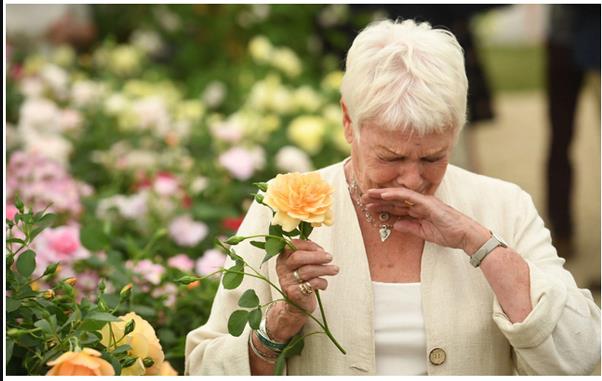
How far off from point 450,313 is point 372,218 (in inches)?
11.2

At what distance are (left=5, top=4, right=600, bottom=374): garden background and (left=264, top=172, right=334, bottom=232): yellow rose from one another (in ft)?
1.06

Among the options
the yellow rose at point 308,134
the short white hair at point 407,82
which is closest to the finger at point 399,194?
the short white hair at point 407,82

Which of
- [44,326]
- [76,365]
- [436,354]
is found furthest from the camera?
[436,354]

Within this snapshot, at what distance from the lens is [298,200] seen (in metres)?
2.02

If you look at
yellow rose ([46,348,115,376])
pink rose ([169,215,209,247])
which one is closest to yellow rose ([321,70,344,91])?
pink rose ([169,215,209,247])

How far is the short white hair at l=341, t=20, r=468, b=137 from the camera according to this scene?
2.26 metres

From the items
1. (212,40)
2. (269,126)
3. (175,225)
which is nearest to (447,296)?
(175,225)

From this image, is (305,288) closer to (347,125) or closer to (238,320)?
(238,320)

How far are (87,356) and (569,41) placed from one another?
12.9 ft

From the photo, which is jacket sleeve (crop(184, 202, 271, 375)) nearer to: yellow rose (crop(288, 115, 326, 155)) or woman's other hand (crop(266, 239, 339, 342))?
woman's other hand (crop(266, 239, 339, 342))

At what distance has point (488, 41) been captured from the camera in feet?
45.0

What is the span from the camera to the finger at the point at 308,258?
2.10 meters

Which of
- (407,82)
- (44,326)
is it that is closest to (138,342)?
(44,326)

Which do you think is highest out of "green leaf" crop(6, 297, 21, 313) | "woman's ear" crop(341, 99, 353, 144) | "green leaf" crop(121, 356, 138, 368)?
"woman's ear" crop(341, 99, 353, 144)
